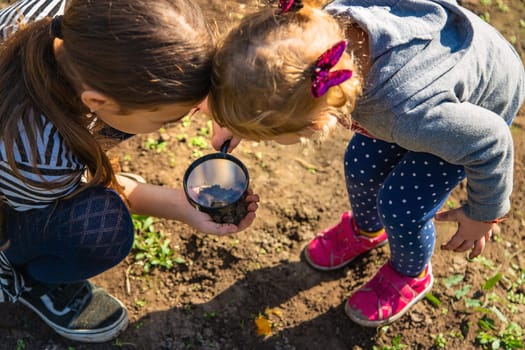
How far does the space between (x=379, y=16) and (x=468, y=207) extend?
65 cm

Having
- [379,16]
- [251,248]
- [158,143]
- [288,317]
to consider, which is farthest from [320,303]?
[379,16]

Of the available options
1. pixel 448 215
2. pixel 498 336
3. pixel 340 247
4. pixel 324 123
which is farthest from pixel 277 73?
pixel 498 336

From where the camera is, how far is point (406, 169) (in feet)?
6.14

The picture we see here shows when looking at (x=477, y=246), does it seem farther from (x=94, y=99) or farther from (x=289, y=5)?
(x=94, y=99)

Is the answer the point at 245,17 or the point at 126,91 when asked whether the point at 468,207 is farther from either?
the point at 126,91

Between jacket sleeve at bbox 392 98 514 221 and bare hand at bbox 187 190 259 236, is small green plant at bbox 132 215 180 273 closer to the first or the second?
bare hand at bbox 187 190 259 236

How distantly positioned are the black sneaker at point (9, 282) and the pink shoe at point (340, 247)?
44.4 inches

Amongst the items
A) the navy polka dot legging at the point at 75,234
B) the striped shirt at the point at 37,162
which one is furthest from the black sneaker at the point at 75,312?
the striped shirt at the point at 37,162

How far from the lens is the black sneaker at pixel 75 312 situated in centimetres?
222

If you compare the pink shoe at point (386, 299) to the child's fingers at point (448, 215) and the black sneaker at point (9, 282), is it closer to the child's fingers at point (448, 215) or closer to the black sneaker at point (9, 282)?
the child's fingers at point (448, 215)

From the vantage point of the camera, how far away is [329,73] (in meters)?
1.38

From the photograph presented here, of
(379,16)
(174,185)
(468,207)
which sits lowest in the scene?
(174,185)

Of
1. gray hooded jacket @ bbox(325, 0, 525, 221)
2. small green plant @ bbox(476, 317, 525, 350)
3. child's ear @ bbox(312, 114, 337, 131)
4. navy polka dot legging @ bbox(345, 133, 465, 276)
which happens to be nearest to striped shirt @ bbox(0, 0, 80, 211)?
child's ear @ bbox(312, 114, 337, 131)

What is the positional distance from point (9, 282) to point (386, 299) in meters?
1.41
